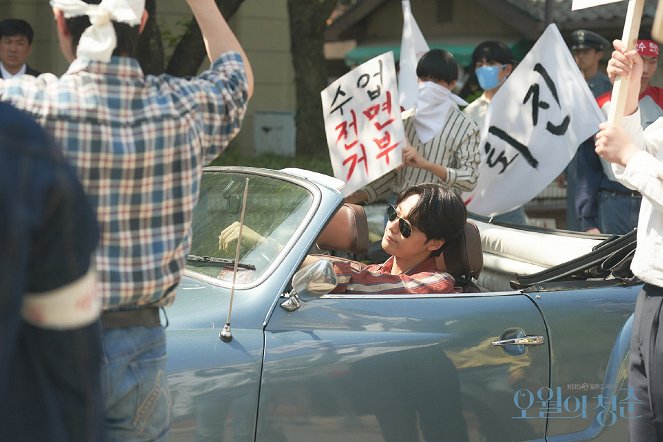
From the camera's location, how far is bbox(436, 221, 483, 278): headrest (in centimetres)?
416

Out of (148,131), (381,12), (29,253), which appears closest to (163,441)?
(148,131)

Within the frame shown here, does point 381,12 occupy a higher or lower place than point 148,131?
higher

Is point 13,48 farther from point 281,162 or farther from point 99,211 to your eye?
point 99,211

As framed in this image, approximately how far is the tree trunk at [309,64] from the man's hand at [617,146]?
9022 millimetres

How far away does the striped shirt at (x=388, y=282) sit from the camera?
383 centimetres

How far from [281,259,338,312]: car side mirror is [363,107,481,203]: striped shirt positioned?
84.7 inches

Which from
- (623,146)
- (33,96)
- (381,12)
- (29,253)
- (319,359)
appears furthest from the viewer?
(381,12)

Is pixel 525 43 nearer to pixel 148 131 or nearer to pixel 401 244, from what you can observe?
pixel 401 244

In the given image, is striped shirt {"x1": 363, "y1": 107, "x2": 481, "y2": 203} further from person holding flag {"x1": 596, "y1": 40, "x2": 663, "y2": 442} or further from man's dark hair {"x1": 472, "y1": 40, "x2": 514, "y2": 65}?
person holding flag {"x1": 596, "y1": 40, "x2": 663, "y2": 442}

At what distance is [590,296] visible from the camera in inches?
153

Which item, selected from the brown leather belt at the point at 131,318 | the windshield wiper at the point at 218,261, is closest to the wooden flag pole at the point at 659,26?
the brown leather belt at the point at 131,318

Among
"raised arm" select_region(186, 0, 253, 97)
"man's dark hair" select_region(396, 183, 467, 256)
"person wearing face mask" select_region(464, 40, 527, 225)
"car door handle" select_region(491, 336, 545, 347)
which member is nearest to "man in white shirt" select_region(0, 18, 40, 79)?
"person wearing face mask" select_region(464, 40, 527, 225)

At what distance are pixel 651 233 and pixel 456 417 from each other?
0.93 meters

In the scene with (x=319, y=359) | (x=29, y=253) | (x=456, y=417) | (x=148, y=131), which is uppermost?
(x=148, y=131)
